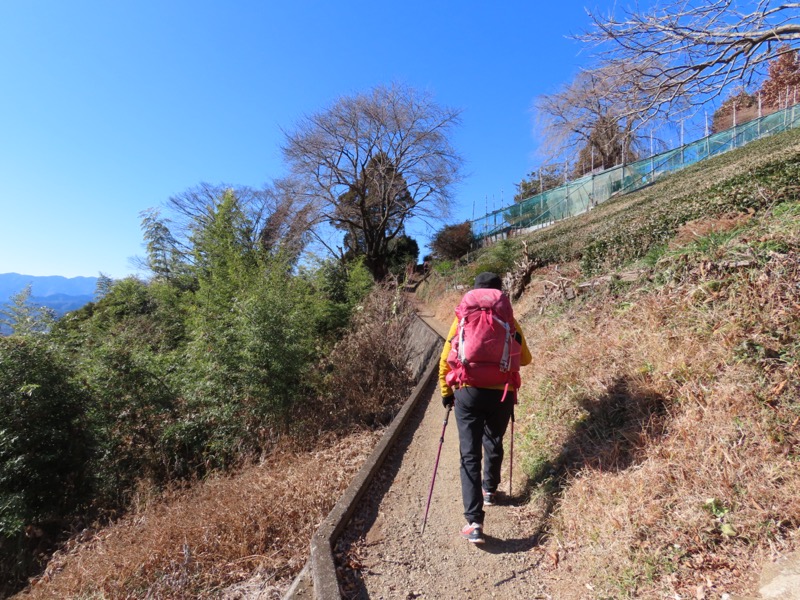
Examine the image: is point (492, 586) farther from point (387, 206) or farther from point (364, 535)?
point (387, 206)

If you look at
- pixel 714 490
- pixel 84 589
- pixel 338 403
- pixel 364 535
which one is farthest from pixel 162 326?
pixel 714 490

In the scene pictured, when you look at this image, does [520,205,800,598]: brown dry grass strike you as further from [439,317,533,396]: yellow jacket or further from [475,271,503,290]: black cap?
[475,271,503,290]: black cap

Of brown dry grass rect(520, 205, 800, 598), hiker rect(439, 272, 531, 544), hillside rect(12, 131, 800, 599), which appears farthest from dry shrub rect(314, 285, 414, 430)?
hiker rect(439, 272, 531, 544)

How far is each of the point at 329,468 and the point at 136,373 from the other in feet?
12.9

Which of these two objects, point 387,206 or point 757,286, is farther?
point 387,206

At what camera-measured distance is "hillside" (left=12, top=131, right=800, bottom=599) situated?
2.02 metres

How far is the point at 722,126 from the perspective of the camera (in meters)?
23.7

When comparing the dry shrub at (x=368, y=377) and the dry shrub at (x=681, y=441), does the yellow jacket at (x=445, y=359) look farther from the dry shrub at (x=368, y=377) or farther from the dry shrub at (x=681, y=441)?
the dry shrub at (x=368, y=377)

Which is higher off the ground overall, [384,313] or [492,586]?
[384,313]

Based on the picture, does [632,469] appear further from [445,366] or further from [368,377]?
[368,377]

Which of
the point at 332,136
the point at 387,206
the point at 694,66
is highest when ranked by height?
the point at 332,136

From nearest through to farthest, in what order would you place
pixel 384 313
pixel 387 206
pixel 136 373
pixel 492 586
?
1. pixel 492 586
2. pixel 136 373
3. pixel 384 313
4. pixel 387 206

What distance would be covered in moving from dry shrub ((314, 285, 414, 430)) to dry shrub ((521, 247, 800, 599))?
3301mm

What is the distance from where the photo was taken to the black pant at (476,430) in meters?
2.81
